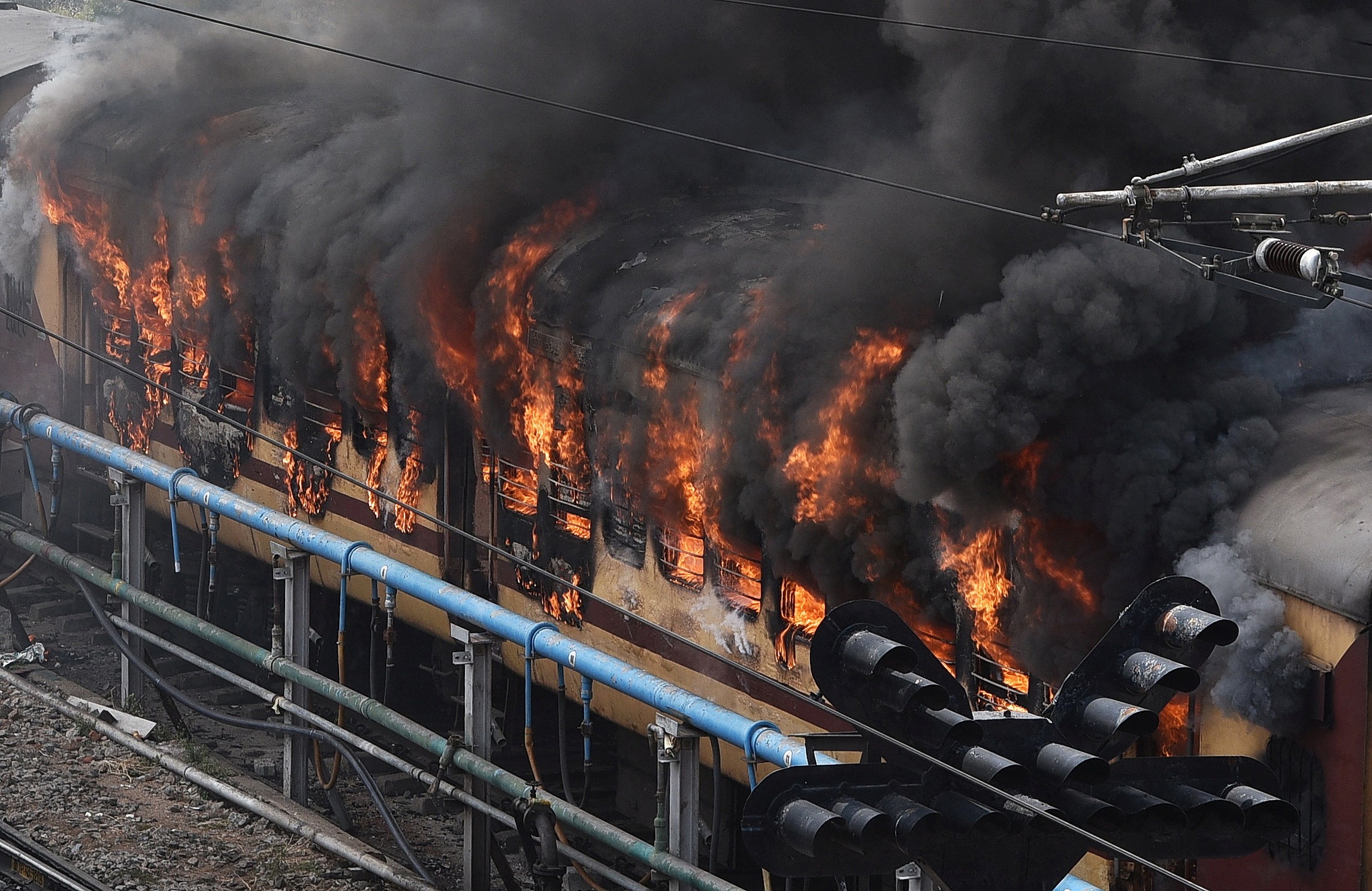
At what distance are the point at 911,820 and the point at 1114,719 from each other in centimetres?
74

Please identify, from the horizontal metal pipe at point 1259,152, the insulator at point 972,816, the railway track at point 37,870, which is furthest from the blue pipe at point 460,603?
the horizontal metal pipe at point 1259,152

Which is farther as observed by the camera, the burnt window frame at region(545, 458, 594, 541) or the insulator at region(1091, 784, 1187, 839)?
the burnt window frame at region(545, 458, 594, 541)

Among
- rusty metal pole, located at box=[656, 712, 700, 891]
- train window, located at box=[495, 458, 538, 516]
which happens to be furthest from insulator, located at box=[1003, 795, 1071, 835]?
train window, located at box=[495, 458, 538, 516]

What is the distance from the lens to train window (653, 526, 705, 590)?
11406mm

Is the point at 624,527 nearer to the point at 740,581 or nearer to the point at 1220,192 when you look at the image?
the point at 740,581

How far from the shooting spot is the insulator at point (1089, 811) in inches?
216

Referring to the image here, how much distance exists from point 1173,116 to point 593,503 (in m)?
4.72

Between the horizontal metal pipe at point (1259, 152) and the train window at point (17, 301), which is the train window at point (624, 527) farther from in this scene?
the train window at point (17, 301)

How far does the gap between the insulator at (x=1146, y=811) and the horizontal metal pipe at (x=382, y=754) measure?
15.5 feet

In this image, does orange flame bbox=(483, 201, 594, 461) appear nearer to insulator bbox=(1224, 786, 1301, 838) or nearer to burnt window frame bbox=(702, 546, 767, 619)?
burnt window frame bbox=(702, 546, 767, 619)

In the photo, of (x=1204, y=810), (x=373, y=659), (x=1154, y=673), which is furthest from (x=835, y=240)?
(x=1204, y=810)

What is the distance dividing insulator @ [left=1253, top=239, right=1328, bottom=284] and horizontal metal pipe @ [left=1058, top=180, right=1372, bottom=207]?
207 mm

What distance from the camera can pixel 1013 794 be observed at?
5527 millimetres

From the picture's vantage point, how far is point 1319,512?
766 cm
